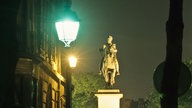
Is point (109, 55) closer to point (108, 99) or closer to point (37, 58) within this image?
point (108, 99)

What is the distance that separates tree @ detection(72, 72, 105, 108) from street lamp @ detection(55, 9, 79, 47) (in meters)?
99.2

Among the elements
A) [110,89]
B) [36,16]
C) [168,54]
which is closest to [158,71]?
[168,54]

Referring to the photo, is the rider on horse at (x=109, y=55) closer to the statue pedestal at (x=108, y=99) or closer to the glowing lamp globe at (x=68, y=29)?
the statue pedestal at (x=108, y=99)

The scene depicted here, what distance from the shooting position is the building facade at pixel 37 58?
22.5 meters

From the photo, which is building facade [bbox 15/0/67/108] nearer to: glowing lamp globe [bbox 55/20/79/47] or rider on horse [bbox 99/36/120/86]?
glowing lamp globe [bbox 55/20/79/47]

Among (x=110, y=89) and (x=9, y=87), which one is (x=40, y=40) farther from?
(x=110, y=89)

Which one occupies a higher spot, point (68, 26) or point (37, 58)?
point (37, 58)

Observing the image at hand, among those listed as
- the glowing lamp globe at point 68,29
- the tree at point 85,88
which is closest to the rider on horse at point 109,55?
the glowing lamp globe at point 68,29

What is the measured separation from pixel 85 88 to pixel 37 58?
3833 inches

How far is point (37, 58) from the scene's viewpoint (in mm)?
23609

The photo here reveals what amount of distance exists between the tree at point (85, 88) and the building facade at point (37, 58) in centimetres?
7833

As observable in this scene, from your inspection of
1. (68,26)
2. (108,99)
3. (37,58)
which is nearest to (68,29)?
(68,26)

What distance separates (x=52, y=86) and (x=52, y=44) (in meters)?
2.46

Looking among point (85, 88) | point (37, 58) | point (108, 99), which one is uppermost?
point (85, 88)
